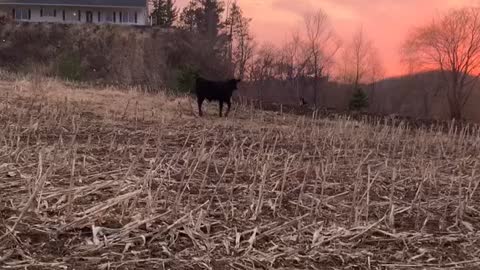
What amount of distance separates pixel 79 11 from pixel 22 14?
6.67 m

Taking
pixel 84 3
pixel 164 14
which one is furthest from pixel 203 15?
pixel 84 3

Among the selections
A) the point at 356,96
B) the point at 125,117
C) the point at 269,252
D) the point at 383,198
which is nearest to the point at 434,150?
the point at 383,198

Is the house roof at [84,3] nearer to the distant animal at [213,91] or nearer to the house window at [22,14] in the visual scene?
the house window at [22,14]

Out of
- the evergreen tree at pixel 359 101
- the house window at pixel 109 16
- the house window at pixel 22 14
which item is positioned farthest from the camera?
the house window at pixel 109 16

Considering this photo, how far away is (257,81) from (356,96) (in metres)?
13.6

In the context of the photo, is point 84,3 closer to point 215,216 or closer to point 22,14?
point 22,14

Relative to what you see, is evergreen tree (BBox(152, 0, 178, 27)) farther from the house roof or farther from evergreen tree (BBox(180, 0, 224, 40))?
the house roof

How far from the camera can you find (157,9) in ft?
238

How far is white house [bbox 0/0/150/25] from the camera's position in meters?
60.1

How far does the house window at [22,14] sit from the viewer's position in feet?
201

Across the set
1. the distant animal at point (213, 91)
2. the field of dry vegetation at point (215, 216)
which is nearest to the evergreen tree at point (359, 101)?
the distant animal at point (213, 91)

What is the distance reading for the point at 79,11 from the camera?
62094 mm

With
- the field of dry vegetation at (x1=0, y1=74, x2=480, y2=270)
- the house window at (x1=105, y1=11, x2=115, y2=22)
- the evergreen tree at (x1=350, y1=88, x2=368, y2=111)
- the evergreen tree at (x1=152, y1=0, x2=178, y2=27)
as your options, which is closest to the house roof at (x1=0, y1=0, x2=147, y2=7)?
the house window at (x1=105, y1=11, x2=115, y2=22)

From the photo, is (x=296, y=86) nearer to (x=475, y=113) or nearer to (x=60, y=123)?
(x=475, y=113)
